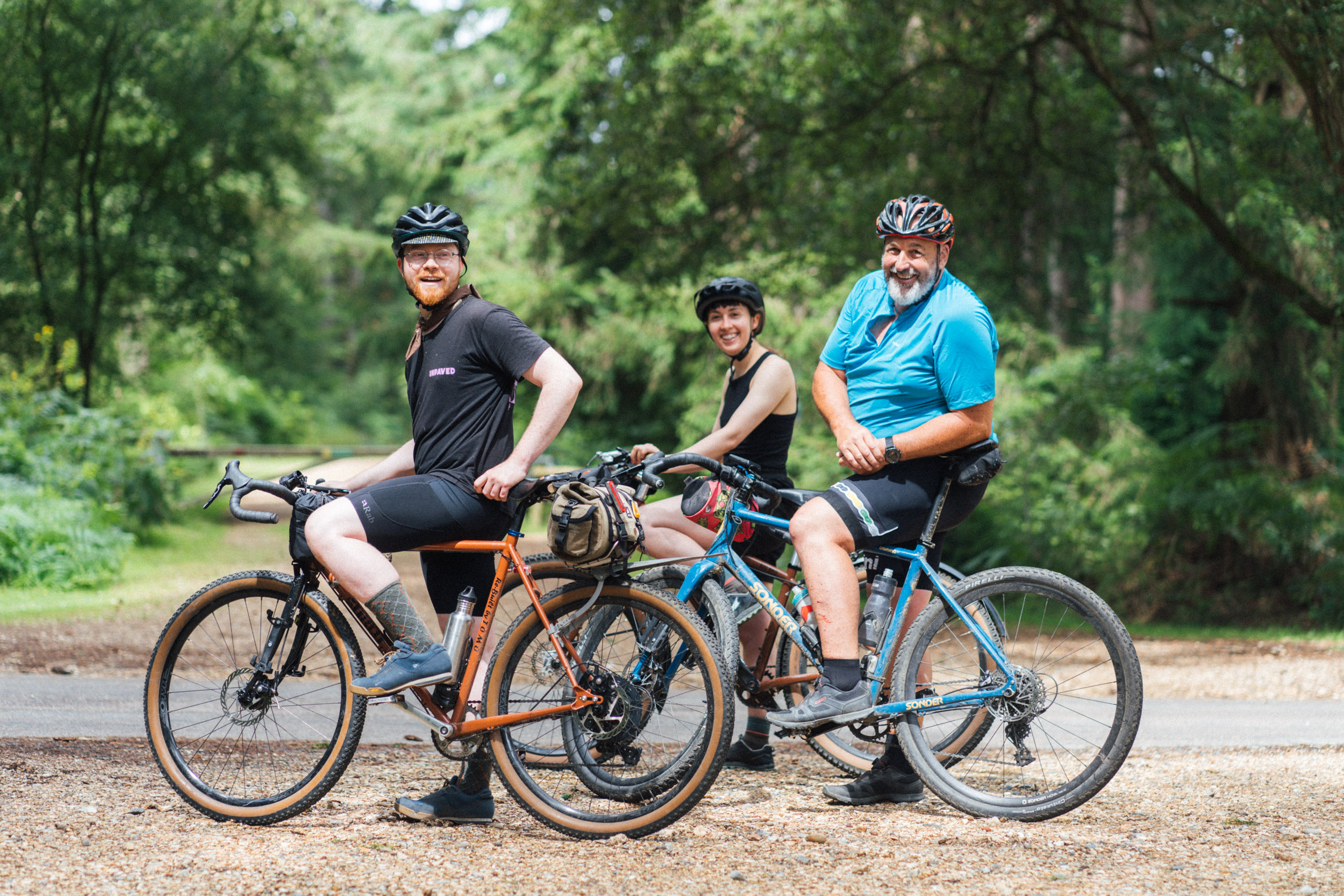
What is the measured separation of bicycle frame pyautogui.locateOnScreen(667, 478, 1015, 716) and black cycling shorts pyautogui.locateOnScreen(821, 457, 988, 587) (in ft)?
0.14

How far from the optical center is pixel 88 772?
4652 mm

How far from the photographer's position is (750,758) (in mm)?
5148

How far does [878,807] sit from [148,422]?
51.5 feet

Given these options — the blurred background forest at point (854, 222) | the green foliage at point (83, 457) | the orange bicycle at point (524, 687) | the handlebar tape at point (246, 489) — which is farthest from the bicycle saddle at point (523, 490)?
the green foliage at point (83, 457)

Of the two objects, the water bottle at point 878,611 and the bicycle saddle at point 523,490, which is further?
the water bottle at point 878,611

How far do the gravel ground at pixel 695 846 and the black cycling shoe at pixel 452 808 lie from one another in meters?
0.06

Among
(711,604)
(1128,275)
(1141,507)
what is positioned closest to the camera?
A: (711,604)

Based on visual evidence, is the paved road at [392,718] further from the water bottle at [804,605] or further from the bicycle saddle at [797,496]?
the bicycle saddle at [797,496]

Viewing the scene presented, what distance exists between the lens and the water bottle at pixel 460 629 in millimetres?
4086

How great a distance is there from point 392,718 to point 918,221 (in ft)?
12.6

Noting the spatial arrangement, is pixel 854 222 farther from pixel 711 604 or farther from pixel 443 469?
pixel 443 469

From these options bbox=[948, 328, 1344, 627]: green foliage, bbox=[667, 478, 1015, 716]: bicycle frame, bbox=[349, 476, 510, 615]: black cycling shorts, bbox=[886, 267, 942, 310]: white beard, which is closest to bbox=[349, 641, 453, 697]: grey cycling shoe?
bbox=[349, 476, 510, 615]: black cycling shorts

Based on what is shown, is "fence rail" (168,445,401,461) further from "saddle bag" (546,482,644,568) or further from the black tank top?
"saddle bag" (546,482,644,568)

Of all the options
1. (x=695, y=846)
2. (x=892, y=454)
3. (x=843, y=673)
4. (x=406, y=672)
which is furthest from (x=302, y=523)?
(x=892, y=454)
